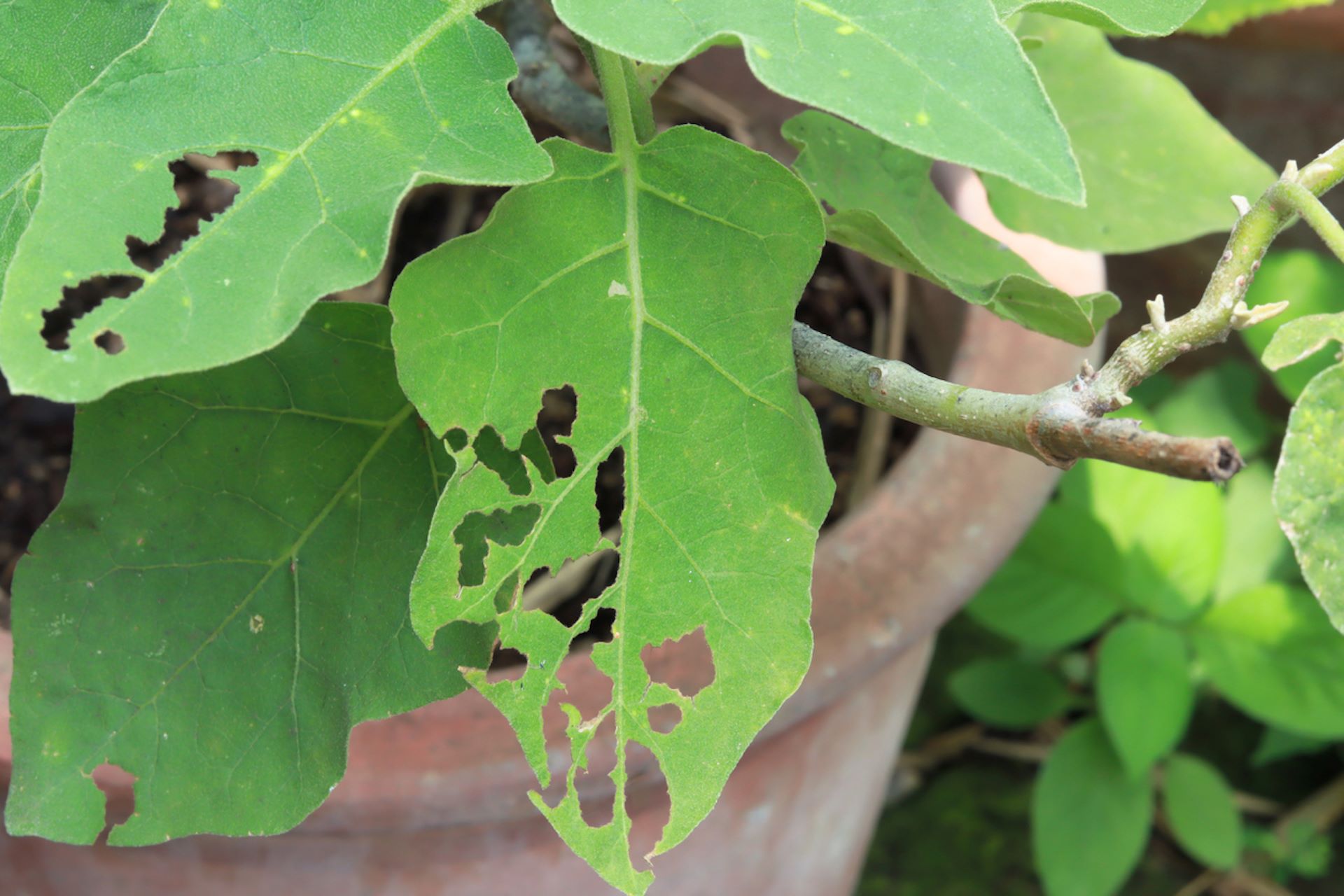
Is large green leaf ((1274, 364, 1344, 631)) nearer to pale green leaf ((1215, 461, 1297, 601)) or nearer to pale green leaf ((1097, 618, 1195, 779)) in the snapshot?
pale green leaf ((1097, 618, 1195, 779))

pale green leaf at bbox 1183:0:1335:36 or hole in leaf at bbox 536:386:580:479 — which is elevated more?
pale green leaf at bbox 1183:0:1335:36

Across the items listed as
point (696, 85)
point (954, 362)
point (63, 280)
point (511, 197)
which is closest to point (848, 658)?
point (954, 362)

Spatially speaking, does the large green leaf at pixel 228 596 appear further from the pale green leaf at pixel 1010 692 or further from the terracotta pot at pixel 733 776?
the pale green leaf at pixel 1010 692

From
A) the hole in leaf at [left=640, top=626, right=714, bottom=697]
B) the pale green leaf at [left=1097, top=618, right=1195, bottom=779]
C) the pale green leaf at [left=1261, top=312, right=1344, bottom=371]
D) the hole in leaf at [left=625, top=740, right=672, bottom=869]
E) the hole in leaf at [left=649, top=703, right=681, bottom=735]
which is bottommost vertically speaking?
the pale green leaf at [left=1097, top=618, right=1195, bottom=779]

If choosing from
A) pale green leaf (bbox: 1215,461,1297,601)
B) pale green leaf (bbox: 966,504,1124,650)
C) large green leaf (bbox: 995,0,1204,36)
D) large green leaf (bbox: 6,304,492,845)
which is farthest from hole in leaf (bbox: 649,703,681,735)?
pale green leaf (bbox: 1215,461,1297,601)

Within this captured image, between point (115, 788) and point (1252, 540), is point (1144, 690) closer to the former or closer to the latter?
point (1252, 540)

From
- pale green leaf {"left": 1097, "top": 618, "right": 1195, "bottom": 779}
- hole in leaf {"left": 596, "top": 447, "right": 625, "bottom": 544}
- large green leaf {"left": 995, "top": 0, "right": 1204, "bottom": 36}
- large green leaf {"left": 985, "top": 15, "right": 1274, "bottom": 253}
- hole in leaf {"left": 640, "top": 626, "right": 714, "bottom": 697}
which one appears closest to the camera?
large green leaf {"left": 995, "top": 0, "right": 1204, "bottom": 36}

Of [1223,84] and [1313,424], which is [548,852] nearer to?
[1313,424]
